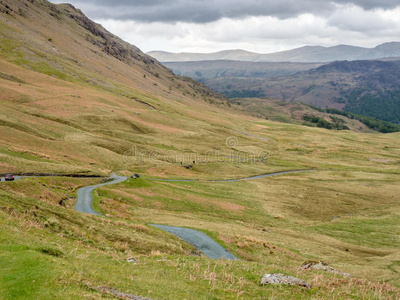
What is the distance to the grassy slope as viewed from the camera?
2611 cm

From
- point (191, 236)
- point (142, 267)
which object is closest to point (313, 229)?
point (191, 236)

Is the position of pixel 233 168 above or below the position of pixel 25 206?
below

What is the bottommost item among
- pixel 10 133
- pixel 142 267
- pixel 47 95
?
pixel 142 267

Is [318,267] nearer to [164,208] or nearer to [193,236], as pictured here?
[193,236]

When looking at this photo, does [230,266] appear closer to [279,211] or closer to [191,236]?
[191,236]

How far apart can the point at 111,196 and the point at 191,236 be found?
26.7 meters

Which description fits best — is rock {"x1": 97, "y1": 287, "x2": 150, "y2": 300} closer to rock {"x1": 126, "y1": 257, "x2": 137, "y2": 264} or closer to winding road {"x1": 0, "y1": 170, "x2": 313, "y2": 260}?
rock {"x1": 126, "y1": 257, "x2": 137, "y2": 264}

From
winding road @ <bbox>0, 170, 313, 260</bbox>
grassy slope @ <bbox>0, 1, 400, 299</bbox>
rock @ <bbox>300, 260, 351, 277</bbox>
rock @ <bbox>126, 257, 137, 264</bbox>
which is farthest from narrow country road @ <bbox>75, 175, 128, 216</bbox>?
rock @ <bbox>300, 260, 351, 277</bbox>

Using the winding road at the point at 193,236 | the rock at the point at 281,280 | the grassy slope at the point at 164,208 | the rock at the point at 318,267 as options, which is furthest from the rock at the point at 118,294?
the rock at the point at 318,267

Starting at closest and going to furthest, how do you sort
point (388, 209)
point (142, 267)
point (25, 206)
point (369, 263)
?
point (142, 267) < point (25, 206) < point (369, 263) < point (388, 209)

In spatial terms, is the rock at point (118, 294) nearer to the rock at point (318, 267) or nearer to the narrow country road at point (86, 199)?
the rock at point (318, 267)

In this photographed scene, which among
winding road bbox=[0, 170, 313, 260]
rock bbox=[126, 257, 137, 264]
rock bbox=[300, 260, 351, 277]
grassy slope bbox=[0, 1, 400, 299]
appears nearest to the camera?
grassy slope bbox=[0, 1, 400, 299]

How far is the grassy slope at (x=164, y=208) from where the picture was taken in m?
26.1

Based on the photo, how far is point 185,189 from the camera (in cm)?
9119
